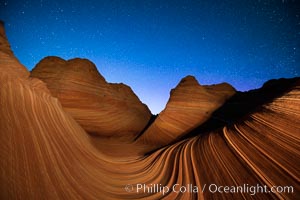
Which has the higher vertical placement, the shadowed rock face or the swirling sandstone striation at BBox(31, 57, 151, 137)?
the swirling sandstone striation at BBox(31, 57, 151, 137)

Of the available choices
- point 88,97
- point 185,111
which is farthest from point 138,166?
point 88,97

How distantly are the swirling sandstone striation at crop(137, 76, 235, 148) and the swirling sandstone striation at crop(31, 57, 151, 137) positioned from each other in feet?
8.58

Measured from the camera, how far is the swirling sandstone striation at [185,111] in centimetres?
949

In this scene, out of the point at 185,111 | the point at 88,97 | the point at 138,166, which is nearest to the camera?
the point at 138,166

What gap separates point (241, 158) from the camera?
3.23m

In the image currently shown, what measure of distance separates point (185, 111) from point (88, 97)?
680 cm

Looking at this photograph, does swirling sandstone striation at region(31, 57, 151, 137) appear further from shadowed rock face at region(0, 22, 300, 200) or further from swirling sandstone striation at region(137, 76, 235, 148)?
shadowed rock face at region(0, 22, 300, 200)

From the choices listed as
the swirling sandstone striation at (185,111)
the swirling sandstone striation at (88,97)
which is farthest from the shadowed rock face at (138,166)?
the swirling sandstone striation at (88,97)

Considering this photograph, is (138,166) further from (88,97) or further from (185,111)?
(88,97)

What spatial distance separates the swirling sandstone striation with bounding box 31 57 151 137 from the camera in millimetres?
10819

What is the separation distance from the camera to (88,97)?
11.4 meters

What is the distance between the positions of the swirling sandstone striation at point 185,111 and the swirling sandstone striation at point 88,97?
2614mm

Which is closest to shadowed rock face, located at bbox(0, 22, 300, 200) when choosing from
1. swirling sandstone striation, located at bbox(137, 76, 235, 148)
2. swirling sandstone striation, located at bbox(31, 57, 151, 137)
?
swirling sandstone striation, located at bbox(137, 76, 235, 148)

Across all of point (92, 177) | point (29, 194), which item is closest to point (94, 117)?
point (92, 177)
